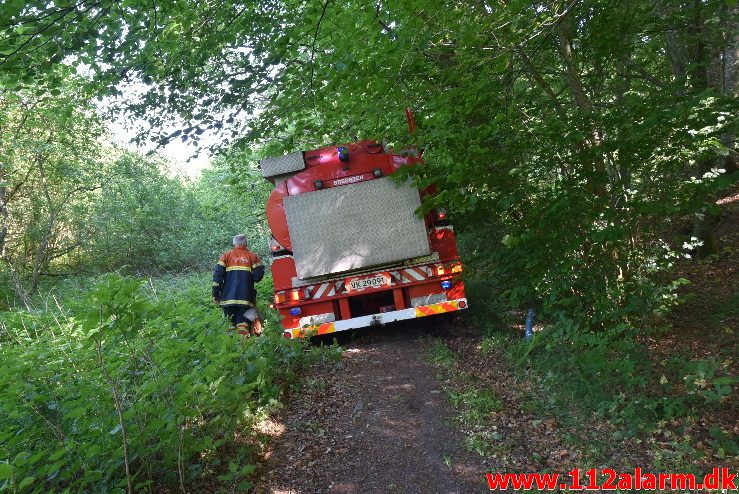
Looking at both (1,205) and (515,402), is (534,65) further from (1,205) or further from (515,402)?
(1,205)

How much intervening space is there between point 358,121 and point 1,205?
13.3m

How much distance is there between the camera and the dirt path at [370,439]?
4105mm

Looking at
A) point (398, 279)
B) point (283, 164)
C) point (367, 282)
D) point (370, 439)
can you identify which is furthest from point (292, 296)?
point (370, 439)

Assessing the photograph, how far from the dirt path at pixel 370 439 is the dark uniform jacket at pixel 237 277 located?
1822 millimetres

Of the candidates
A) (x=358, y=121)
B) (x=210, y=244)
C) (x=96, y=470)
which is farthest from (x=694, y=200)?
(x=210, y=244)

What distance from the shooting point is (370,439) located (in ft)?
15.9

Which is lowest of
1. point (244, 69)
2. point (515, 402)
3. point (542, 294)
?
point (515, 402)

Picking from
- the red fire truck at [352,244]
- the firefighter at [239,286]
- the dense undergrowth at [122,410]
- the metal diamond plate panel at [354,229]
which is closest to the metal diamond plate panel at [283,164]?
the red fire truck at [352,244]

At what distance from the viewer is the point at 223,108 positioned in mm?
7410

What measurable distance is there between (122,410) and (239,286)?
402 cm

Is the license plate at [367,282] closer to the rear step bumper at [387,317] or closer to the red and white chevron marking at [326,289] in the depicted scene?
the red and white chevron marking at [326,289]

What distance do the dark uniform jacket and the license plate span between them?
4.59 ft

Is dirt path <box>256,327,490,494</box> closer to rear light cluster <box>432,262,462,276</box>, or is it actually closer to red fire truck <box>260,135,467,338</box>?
red fire truck <box>260,135,467,338</box>

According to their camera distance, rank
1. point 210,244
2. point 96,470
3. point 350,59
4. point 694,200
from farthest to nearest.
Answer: point 210,244
point 350,59
point 694,200
point 96,470
